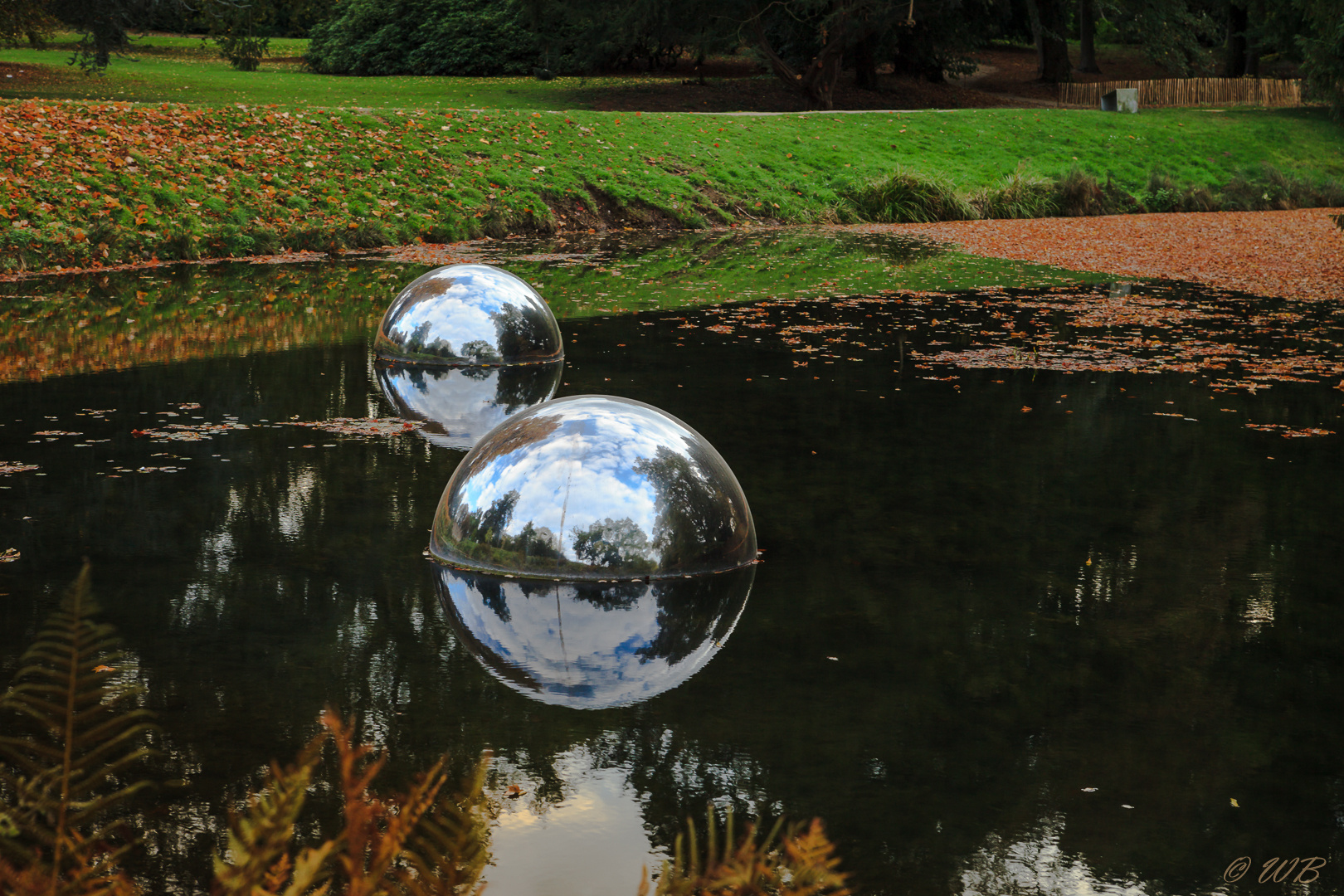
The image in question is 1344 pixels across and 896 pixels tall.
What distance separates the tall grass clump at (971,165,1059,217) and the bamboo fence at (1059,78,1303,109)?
1849 centimetres

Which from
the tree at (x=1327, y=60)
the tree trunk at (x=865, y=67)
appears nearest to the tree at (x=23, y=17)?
the tree trunk at (x=865, y=67)

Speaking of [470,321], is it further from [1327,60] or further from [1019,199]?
[1327,60]

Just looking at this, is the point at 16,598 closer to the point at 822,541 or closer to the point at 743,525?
the point at 743,525

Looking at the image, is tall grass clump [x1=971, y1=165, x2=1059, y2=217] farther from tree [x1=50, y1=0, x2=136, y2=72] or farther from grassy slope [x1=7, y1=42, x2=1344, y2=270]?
tree [x1=50, y1=0, x2=136, y2=72]

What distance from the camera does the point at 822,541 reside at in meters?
6.64

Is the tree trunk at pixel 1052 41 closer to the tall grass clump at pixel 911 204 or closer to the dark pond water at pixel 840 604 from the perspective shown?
the tall grass clump at pixel 911 204

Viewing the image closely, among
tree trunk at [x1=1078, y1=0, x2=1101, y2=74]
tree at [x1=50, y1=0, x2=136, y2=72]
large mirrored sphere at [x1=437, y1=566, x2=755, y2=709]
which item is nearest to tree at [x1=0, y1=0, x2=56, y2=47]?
tree at [x1=50, y1=0, x2=136, y2=72]

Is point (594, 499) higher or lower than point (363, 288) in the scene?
lower

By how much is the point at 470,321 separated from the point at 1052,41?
46488 mm

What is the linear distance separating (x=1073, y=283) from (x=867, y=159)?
46.4 ft

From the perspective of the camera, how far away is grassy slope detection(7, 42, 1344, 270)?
60.3ft

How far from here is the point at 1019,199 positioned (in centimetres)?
2814

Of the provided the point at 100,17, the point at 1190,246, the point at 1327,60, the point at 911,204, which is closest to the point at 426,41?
the point at 100,17

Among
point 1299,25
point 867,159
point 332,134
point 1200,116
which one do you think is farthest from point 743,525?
point 1299,25
